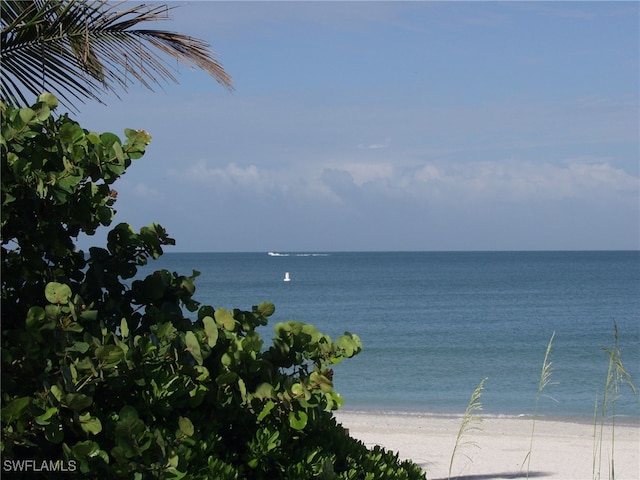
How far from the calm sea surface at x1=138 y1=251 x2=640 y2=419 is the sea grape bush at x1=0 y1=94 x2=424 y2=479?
2.47 meters

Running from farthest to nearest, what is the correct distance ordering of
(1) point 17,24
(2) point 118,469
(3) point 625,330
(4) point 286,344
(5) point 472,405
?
(3) point 625,330 < (1) point 17,24 < (5) point 472,405 < (4) point 286,344 < (2) point 118,469

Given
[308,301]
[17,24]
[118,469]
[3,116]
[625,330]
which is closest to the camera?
[118,469]

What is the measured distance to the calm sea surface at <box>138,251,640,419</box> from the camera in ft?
66.9

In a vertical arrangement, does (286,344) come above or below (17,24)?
below

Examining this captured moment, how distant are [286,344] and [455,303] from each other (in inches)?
2113

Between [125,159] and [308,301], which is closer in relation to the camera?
[125,159]

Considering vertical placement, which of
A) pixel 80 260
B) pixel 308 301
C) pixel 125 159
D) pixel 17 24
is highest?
pixel 17 24

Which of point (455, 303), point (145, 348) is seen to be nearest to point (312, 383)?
point (145, 348)

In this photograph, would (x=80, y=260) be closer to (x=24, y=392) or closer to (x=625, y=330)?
(x=24, y=392)

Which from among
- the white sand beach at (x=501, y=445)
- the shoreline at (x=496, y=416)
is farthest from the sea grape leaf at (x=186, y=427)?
the shoreline at (x=496, y=416)

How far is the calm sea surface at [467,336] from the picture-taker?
20.4 metres

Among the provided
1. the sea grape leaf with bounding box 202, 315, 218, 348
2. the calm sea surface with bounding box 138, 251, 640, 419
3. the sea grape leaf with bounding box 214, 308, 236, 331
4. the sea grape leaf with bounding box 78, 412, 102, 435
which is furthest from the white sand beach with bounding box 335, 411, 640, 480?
the sea grape leaf with bounding box 78, 412, 102, 435

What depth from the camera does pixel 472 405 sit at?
12.1 feet

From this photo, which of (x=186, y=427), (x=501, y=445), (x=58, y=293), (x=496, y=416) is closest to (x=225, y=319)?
(x=186, y=427)
